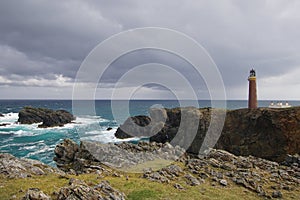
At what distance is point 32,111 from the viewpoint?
10625 cm

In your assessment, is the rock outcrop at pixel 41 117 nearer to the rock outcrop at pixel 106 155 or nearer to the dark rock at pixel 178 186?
the rock outcrop at pixel 106 155

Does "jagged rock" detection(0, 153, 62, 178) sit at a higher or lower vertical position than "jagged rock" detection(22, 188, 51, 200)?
lower

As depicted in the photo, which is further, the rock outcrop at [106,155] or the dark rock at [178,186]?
the rock outcrop at [106,155]

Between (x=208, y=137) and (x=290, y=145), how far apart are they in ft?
60.8

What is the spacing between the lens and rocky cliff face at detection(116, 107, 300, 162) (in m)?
40.4

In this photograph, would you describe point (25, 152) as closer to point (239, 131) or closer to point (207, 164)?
point (207, 164)

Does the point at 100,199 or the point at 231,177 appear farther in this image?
the point at 231,177

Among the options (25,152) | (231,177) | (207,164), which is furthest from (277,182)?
(25,152)

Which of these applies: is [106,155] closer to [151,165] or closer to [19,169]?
[151,165]

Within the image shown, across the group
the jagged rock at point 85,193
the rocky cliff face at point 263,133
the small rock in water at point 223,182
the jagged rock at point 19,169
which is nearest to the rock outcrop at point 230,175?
the small rock in water at point 223,182

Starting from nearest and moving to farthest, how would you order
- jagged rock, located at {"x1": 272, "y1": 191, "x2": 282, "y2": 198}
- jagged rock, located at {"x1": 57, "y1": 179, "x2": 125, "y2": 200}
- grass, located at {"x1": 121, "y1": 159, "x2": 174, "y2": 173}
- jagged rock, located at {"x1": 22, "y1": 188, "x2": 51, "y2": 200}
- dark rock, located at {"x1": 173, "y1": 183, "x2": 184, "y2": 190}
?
1. jagged rock, located at {"x1": 22, "y1": 188, "x2": 51, "y2": 200}
2. jagged rock, located at {"x1": 57, "y1": 179, "x2": 125, "y2": 200}
3. jagged rock, located at {"x1": 272, "y1": 191, "x2": 282, "y2": 198}
4. dark rock, located at {"x1": 173, "y1": 183, "x2": 184, "y2": 190}
5. grass, located at {"x1": 121, "y1": 159, "x2": 174, "y2": 173}

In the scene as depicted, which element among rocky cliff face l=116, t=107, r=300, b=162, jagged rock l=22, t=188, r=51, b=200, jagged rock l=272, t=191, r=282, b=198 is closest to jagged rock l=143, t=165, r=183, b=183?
jagged rock l=272, t=191, r=282, b=198

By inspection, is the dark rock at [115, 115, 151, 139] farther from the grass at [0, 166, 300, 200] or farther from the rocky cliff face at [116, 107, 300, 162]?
the grass at [0, 166, 300, 200]

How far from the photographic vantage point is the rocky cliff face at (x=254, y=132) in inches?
1590
